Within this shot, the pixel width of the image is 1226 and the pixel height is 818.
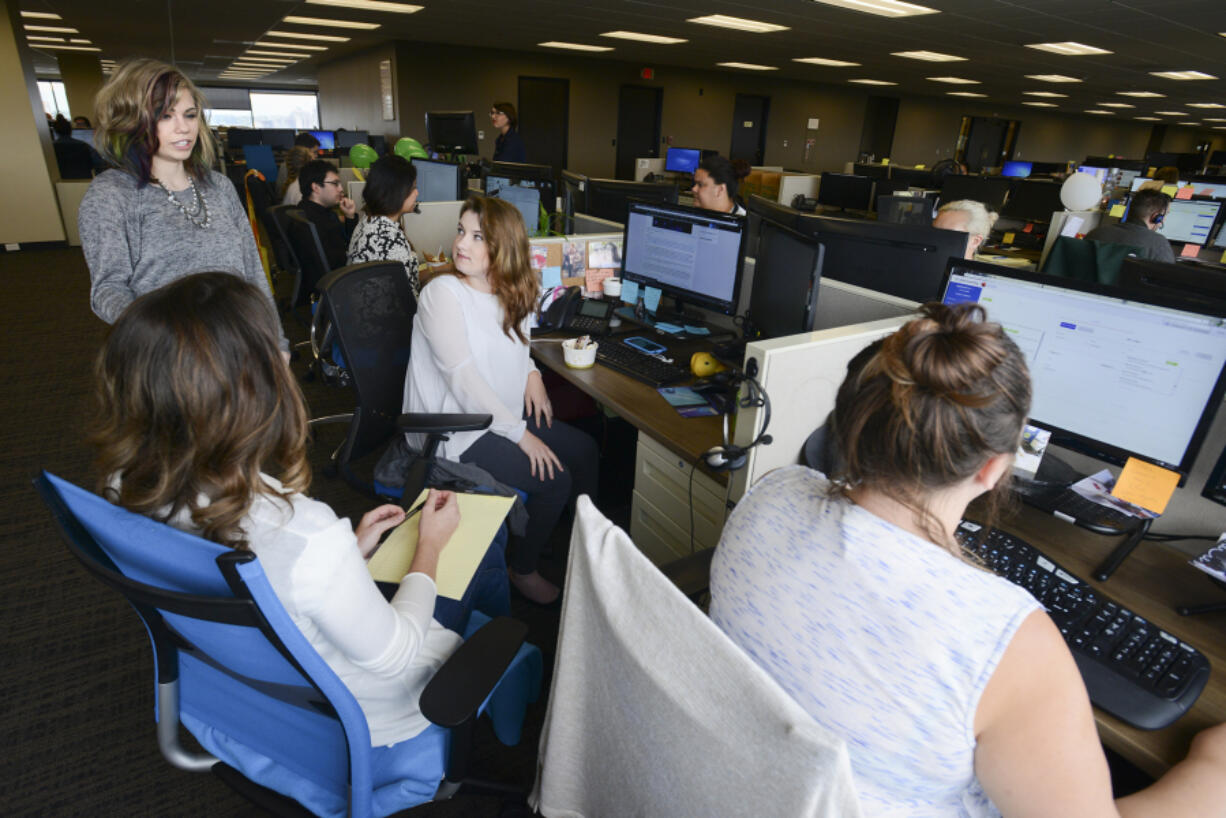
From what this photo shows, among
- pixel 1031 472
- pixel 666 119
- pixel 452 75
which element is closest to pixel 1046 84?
pixel 666 119

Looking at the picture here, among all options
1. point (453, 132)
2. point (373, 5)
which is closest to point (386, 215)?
point (453, 132)

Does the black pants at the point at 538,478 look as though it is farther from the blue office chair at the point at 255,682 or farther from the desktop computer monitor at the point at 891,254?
the desktop computer monitor at the point at 891,254

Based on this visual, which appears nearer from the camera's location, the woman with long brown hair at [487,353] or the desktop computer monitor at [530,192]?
the woman with long brown hair at [487,353]

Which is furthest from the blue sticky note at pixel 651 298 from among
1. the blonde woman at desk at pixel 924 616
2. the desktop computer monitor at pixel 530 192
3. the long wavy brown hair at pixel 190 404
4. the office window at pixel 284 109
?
the office window at pixel 284 109

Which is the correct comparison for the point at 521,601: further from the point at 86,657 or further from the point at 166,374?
the point at 166,374

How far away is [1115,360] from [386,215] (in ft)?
9.21

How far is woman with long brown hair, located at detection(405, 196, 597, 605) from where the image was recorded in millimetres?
1809

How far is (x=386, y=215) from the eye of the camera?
3.05 m

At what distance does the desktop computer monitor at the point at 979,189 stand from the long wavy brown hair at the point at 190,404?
18.9 feet

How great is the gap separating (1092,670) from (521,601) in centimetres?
152

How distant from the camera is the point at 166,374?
75 centimetres

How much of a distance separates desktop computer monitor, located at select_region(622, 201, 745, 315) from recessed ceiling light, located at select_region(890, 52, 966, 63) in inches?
299

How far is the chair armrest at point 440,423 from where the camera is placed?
5.49 feet

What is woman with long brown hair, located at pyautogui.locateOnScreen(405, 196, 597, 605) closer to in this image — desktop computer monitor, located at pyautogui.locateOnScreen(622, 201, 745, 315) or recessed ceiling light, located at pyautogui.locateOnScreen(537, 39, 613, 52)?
desktop computer monitor, located at pyautogui.locateOnScreen(622, 201, 745, 315)
